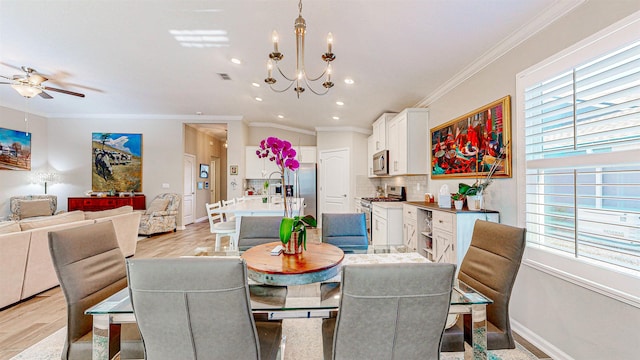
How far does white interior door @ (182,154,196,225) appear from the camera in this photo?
7.34 m

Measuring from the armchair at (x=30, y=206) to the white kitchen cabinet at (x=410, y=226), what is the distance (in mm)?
7342

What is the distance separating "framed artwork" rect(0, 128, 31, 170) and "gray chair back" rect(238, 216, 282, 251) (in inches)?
272

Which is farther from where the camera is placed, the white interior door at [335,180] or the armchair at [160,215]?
the white interior door at [335,180]

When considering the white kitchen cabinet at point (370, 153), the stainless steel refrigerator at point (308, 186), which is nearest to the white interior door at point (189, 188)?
the stainless steel refrigerator at point (308, 186)

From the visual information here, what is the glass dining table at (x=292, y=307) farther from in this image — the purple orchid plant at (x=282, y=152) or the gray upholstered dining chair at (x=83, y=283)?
the purple orchid plant at (x=282, y=152)

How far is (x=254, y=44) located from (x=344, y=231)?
2362 millimetres

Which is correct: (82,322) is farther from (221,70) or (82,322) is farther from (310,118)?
(310,118)

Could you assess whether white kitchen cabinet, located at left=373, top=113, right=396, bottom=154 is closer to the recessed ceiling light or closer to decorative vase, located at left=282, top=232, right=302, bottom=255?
the recessed ceiling light

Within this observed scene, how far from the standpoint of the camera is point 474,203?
8.86 feet

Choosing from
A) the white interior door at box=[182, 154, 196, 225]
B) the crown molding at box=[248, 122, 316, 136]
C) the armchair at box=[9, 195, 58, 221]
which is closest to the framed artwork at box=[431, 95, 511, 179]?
the crown molding at box=[248, 122, 316, 136]

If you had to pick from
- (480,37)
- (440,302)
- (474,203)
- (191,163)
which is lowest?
(440,302)

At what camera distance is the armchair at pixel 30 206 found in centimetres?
546

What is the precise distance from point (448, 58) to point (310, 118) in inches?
149

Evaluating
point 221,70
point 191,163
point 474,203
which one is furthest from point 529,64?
point 191,163
